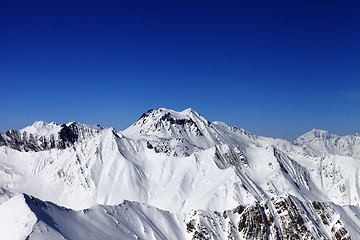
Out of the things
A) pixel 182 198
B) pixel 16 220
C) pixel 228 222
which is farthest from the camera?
pixel 182 198

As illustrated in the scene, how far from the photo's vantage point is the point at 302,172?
19475 cm

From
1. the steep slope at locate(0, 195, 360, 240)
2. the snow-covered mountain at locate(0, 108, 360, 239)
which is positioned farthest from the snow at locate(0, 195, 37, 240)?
the steep slope at locate(0, 195, 360, 240)

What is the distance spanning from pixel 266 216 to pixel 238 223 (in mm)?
10182

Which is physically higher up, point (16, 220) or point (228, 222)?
point (16, 220)

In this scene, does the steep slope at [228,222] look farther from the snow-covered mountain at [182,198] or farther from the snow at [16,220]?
the snow at [16,220]

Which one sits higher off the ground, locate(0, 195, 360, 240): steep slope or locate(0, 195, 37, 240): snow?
locate(0, 195, 37, 240): snow

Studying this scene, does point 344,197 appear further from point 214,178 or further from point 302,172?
point 214,178

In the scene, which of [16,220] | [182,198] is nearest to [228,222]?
[182,198]

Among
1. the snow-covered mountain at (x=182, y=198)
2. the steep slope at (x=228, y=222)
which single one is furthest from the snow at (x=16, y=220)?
the steep slope at (x=228, y=222)

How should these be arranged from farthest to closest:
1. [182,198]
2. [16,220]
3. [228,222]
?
[182,198]
[228,222]
[16,220]

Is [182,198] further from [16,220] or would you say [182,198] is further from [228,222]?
[16,220]

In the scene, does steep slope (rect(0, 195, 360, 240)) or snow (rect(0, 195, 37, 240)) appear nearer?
snow (rect(0, 195, 37, 240))

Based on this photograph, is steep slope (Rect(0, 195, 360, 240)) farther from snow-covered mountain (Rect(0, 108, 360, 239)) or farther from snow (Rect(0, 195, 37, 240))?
snow (Rect(0, 195, 37, 240))

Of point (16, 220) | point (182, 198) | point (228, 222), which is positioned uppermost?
point (182, 198)
